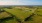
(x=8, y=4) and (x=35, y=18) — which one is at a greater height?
(x=8, y=4)

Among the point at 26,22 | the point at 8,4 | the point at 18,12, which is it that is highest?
the point at 8,4

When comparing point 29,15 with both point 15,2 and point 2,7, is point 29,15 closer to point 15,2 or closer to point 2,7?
point 15,2

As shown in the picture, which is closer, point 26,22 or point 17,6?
point 26,22

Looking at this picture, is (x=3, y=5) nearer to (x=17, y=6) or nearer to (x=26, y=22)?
(x=17, y=6)

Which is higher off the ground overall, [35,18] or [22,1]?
[22,1]

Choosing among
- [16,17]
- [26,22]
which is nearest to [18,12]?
[16,17]

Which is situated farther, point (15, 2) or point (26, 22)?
point (15, 2)
